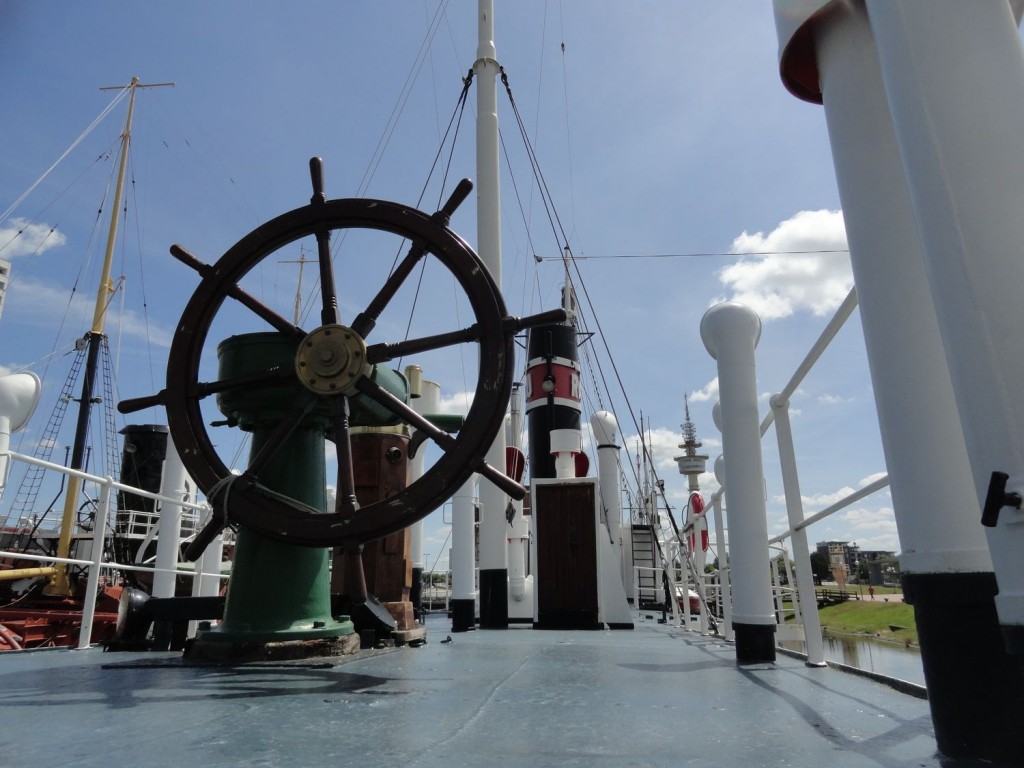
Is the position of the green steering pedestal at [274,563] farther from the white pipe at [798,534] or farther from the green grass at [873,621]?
the green grass at [873,621]

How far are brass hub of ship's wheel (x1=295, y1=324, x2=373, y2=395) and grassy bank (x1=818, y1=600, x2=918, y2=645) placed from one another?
22517mm

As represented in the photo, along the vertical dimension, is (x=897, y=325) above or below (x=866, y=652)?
above

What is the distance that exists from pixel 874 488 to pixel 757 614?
1.08 metres

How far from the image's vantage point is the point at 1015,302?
0.90 metres

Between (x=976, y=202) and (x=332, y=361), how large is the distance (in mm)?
1886

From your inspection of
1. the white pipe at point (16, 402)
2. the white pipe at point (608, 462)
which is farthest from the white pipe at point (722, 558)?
the white pipe at point (608, 462)

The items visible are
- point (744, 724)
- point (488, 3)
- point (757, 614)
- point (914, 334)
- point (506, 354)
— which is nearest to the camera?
point (914, 334)

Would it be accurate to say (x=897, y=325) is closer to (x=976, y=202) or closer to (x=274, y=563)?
(x=976, y=202)

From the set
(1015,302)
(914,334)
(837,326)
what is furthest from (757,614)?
(1015,302)

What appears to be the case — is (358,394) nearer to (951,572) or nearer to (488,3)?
(951,572)

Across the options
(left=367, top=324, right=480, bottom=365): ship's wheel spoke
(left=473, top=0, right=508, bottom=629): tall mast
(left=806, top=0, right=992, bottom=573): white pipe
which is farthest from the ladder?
(left=806, top=0, right=992, bottom=573): white pipe

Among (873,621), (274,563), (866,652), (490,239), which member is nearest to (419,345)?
(274,563)

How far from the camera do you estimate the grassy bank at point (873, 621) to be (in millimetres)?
23844

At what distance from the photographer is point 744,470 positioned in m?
2.79
